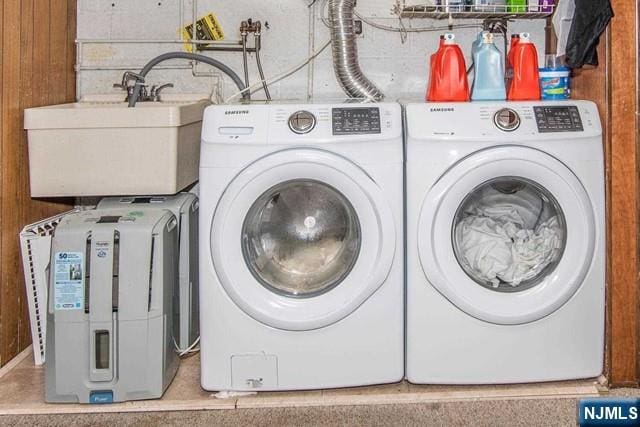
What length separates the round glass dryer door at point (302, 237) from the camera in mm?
1725

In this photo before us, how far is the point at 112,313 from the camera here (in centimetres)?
166

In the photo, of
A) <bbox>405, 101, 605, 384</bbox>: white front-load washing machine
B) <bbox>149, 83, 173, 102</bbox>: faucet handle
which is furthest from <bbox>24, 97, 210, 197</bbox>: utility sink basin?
<bbox>405, 101, 605, 384</bbox>: white front-load washing machine

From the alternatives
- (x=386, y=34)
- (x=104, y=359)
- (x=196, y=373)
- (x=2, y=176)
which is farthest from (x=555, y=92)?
(x=2, y=176)

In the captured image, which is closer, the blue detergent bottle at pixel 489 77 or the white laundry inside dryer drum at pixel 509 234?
the white laundry inside dryer drum at pixel 509 234

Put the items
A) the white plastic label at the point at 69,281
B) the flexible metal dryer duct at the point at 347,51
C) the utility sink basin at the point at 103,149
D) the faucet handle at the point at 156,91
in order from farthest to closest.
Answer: the faucet handle at the point at 156,91, the flexible metal dryer duct at the point at 347,51, the utility sink basin at the point at 103,149, the white plastic label at the point at 69,281

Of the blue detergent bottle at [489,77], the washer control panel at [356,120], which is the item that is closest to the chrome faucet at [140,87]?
the washer control panel at [356,120]

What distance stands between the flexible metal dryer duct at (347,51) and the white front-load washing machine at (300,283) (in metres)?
0.52

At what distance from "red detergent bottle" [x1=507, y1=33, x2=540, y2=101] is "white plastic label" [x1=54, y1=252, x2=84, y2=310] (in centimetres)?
157

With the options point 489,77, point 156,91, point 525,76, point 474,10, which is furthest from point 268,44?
point 525,76

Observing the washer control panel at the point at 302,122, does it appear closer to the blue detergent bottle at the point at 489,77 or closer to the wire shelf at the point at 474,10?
the blue detergent bottle at the point at 489,77

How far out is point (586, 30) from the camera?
1783mm

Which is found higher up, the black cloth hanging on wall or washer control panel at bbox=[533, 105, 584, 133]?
the black cloth hanging on wall

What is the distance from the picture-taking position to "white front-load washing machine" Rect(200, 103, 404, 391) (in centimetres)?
165

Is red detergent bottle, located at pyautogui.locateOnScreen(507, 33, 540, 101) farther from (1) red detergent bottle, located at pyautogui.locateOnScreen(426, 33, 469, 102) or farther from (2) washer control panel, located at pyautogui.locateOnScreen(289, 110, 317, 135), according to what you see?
(2) washer control panel, located at pyautogui.locateOnScreen(289, 110, 317, 135)
